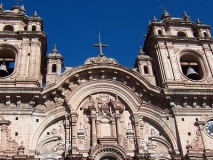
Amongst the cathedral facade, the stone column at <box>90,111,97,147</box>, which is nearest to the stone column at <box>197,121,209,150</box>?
the cathedral facade

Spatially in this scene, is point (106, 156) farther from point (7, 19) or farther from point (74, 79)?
point (7, 19)

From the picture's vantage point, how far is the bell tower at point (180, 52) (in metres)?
22.8

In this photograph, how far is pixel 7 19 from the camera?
25500mm

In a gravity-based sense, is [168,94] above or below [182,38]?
below

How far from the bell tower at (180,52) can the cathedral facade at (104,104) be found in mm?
63

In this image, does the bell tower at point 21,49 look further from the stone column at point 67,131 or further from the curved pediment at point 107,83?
the stone column at point 67,131

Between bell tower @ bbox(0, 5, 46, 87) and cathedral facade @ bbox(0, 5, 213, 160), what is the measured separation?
57mm

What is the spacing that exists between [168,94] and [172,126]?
5.48ft

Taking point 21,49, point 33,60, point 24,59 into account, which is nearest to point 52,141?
point 33,60

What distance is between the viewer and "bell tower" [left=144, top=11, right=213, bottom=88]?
2278cm

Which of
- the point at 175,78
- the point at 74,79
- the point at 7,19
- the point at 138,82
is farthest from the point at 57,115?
the point at 7,19

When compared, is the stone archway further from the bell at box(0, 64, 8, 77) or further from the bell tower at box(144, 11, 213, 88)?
the bell at box(0, 64, 8, 77)

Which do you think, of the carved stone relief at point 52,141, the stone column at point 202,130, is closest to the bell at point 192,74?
the stone column at point 202,130

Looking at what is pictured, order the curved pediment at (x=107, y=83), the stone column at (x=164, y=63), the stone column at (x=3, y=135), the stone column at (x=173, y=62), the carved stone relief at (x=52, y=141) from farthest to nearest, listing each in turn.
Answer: the stone column at (x=173, y=62)
the stone column at (x=164, y=63)
the curved pediment at (x=107, y=83)
the carved stone relief at (x=52, y=141)
the stone column at (x=3, y=135)
